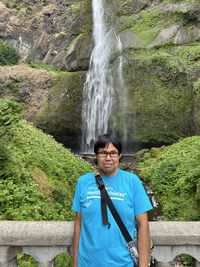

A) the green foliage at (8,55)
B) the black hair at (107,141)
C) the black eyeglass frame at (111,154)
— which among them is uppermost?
the green foliage at (8,55)

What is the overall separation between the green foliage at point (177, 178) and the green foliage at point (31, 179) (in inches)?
135

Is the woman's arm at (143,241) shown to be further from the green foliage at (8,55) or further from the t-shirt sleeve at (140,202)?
the green foliage at (8,55)

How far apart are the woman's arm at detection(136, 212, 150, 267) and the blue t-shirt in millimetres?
51

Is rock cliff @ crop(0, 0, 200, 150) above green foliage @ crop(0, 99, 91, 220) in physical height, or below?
above

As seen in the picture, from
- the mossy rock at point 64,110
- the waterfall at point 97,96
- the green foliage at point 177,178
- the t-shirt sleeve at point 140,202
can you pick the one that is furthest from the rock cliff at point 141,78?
the t-shirt sleeve at point 140,202

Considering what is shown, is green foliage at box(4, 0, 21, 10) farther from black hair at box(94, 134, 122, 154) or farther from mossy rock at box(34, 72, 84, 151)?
black hair at box(94, 134, 122, 154)

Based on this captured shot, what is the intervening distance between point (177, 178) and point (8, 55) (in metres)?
19.8

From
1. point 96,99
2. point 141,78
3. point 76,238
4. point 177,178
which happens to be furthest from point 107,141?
point 96,99

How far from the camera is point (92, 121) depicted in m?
21.5

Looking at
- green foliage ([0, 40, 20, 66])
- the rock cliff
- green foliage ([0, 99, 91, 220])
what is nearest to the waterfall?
the rock cliff

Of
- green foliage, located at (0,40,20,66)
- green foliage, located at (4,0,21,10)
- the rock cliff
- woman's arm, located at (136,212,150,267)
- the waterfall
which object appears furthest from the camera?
green foliage, located at (4,0,21,10)

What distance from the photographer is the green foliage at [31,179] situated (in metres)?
7.36

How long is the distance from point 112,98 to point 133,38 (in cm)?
503

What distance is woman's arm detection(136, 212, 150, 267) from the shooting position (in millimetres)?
2588
